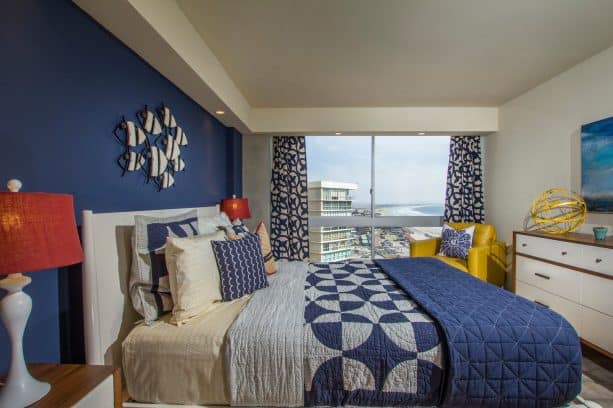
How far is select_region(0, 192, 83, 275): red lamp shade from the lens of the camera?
772 millimetres

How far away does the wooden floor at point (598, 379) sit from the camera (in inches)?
71.6

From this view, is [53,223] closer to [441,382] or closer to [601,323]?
[441,382]

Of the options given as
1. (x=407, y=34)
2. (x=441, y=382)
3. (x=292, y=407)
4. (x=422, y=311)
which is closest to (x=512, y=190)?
(x=407, y=34)

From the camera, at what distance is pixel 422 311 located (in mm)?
1677

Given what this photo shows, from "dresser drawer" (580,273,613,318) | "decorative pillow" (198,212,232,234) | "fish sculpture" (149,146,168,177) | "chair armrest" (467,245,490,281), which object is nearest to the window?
"chair armrest" (467,245,490,281)

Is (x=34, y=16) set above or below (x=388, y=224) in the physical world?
above

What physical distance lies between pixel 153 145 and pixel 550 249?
340cm

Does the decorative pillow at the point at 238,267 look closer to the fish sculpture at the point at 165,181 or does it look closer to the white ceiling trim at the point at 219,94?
the fish sculpture at the point at 165,181

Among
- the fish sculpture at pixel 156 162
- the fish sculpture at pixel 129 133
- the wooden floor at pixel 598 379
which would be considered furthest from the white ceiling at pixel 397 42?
the wooden floor at pixel 598 379

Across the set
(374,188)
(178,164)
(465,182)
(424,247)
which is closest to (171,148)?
(178,164)

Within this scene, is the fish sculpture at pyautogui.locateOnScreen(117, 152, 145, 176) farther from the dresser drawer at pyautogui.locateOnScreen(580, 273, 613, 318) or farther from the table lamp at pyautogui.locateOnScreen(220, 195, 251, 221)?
the dresser drawer at pyautogui.locateOnScreen(580, 273, 613, 318)

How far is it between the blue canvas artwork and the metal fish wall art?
11.9 ft

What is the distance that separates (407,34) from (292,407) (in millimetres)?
2561

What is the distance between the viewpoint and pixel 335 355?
56.4 inches
